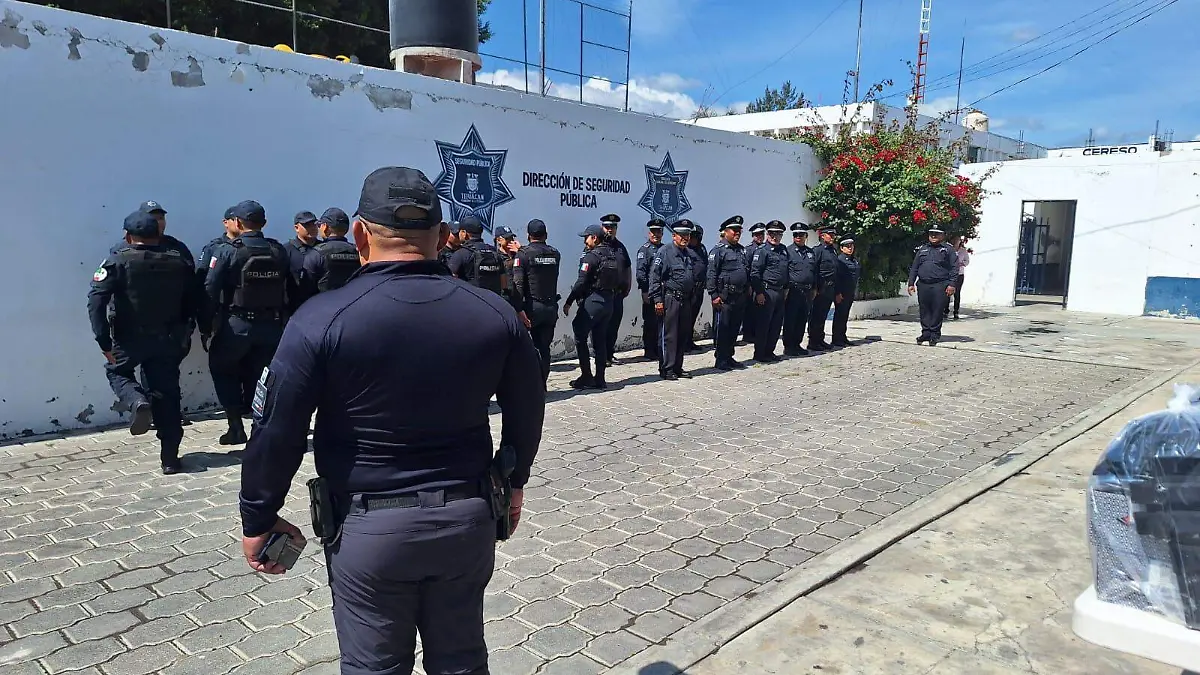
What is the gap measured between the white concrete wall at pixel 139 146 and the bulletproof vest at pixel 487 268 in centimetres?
189

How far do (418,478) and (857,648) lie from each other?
2218mm

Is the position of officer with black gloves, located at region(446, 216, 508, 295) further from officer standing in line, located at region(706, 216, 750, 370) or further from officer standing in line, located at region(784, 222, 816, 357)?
officer standing in line, located at region(784, 222, 816, 357)

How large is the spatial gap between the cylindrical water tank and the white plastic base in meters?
9.10

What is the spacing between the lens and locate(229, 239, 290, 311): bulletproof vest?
602 cm

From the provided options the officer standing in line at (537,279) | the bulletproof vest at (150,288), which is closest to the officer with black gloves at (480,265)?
the officer standing in line at (537,279)

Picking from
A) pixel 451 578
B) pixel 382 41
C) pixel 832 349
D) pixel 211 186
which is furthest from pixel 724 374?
pixel 382 41

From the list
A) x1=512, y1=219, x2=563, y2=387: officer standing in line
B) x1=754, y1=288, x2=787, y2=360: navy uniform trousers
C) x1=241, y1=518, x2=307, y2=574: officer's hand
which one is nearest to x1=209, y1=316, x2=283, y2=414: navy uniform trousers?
x1=512, y1=219, x2=563, y2=387: officer standing in line

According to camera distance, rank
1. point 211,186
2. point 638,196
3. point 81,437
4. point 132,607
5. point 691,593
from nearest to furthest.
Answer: point 132,607, point 691,593, point 81,437, point 211,186, point 638,196

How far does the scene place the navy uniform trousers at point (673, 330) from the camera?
9352 millimetres

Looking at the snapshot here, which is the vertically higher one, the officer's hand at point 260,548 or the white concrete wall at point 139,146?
the white concrete wall at point 139,146

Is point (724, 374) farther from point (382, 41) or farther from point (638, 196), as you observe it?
point (382, 41)

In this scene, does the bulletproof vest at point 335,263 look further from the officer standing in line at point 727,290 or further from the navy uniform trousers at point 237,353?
the officer standing in line at point 727,290

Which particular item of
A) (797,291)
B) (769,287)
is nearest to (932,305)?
(797,291)

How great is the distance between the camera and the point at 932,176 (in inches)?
605
